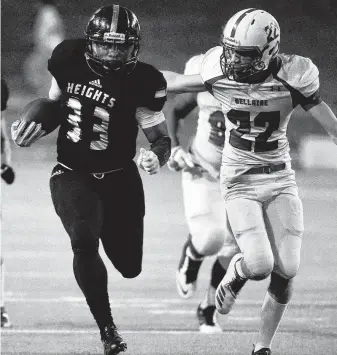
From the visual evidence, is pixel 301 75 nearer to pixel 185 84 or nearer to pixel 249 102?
pixel 249 102

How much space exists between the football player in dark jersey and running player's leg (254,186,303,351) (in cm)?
38

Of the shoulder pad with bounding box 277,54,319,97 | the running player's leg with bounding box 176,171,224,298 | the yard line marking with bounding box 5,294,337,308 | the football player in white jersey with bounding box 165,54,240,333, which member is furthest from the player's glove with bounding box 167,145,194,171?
the yard line marking with bounding box 5,294,337,308

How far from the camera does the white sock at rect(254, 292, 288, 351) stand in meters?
3.19

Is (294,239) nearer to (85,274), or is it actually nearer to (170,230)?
(85,274)

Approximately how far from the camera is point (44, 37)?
4.73 meters

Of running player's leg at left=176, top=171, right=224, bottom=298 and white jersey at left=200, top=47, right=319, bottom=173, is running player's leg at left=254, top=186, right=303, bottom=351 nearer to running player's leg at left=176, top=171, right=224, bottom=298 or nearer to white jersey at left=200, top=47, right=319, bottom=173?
white jersey at left=200, top=47, right=319, bottom=173

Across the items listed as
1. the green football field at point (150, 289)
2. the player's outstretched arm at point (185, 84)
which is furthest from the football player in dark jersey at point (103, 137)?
the green football field at point (150, 289)

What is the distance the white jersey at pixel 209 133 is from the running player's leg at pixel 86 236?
1022mm

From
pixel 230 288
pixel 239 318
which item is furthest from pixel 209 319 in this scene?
pixel 230 288

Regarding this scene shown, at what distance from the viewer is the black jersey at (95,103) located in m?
2.99

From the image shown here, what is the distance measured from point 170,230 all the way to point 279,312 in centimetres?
339

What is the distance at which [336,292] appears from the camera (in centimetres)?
504

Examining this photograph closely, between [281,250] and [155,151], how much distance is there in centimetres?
49

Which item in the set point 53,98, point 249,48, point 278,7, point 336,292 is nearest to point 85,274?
point 53,98
